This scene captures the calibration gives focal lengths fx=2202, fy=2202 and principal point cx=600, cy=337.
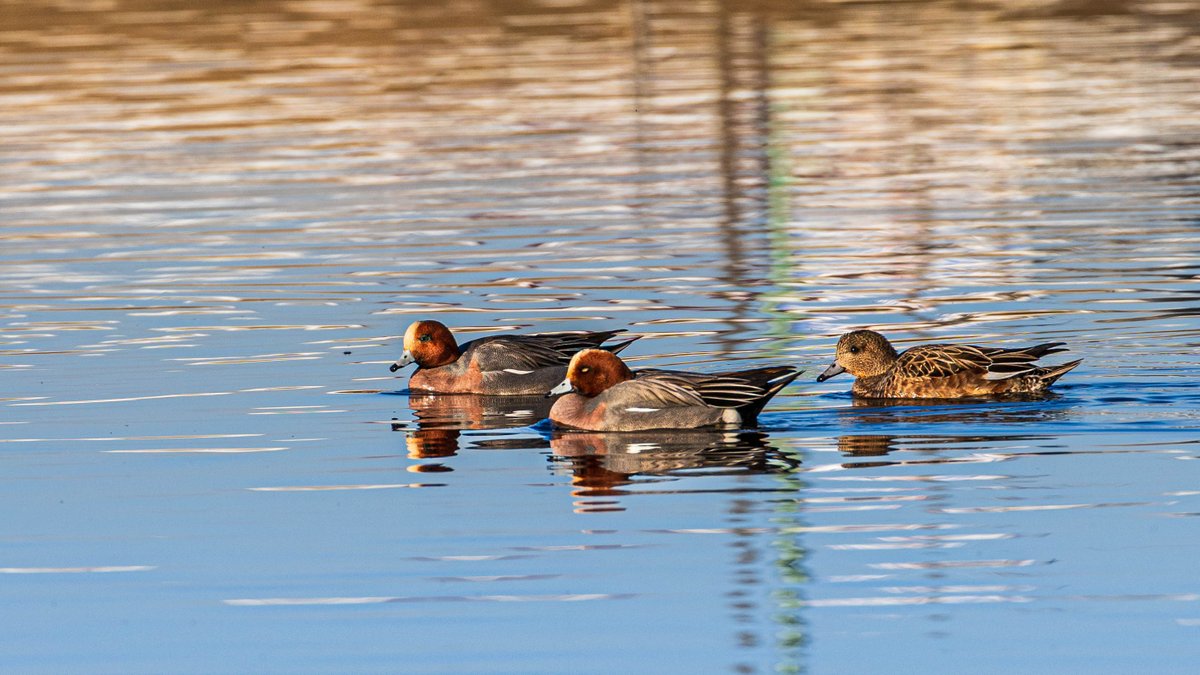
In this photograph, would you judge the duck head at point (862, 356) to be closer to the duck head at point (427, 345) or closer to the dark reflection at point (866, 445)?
the dark reflection at point (866, 445)

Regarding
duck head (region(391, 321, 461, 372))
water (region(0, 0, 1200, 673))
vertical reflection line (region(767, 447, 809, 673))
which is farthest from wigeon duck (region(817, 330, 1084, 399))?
duck head (region(391, 321, 461, 372))

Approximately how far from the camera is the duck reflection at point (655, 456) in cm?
1290

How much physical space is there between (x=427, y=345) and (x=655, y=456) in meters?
3.13

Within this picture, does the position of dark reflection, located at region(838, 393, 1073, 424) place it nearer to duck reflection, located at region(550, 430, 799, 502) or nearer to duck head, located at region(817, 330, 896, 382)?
duck head, located at region(817, 330, 896, 382)

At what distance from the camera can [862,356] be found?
15.2 m

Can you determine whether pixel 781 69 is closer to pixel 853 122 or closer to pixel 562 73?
pixel 562 73

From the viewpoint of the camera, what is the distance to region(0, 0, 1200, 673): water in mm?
9898

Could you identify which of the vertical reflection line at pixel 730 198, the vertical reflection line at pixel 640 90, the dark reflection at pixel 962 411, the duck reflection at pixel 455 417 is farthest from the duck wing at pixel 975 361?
the vertical reflection line at pixel 640 90

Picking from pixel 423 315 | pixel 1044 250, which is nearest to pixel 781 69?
pixel 1044 250

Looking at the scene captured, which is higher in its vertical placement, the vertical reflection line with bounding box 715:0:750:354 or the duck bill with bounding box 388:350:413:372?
the vertical reflection line with bounding box 715:0:750:354

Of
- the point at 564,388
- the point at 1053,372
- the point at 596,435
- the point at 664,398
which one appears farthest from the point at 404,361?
the point at 1053,372

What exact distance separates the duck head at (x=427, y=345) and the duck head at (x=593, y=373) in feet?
5.86

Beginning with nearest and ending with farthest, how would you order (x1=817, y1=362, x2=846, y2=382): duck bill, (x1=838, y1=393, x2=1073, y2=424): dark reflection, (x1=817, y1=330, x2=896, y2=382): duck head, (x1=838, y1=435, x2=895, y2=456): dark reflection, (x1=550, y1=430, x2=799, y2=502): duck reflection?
(x1=550, y1=430, x2=799, y2=502): duck reflection, (x1=838, y1=435, x2=895, y2=456): dark reflection, (x1=838, y1=393, x2=1073, y2=424): dark reflection, (x1=817, y1=362, x2=846, y2=382): duck bill, (x1=817, y1=330, x2=896, y2=382): duck head

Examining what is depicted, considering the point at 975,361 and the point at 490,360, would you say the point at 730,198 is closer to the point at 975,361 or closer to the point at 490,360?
the point at 490,360
